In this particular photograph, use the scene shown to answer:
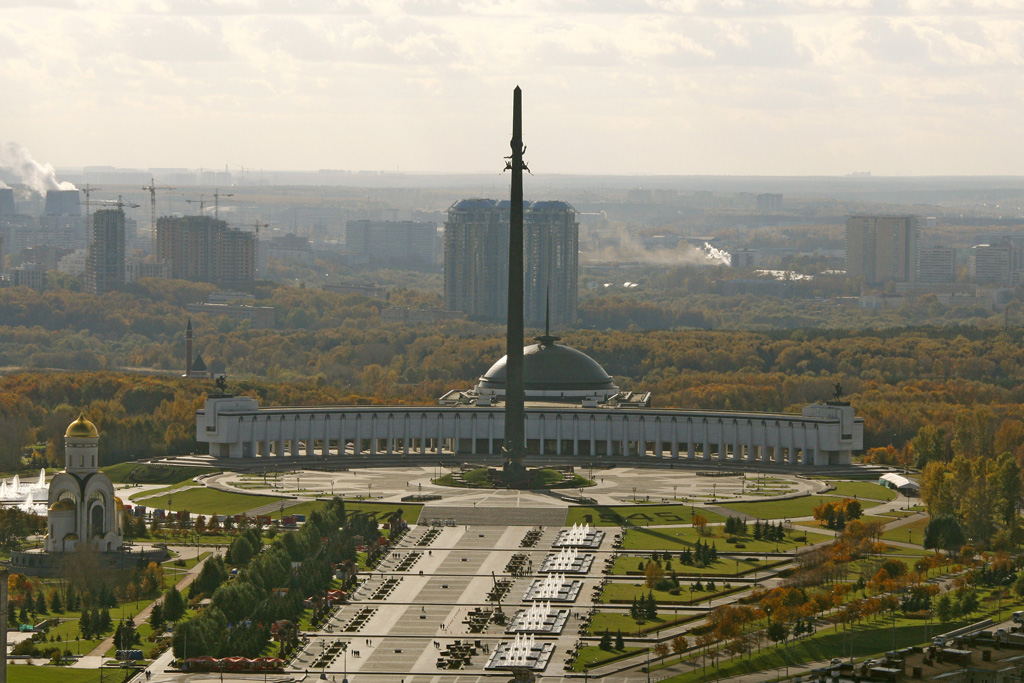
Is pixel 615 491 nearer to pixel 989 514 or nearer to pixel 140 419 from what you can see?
pixel 989 514

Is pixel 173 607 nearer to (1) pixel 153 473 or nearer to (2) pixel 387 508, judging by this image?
(2) pixel 387 508

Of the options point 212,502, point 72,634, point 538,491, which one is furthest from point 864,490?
point 72,634

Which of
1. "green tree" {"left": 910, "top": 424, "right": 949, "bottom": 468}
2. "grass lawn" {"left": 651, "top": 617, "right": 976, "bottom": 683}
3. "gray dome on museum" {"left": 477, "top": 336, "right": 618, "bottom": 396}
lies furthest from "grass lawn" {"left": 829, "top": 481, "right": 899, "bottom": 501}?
"grass lawn" {"left": 651, "top": 617, "right": 976, "bottom": 683}

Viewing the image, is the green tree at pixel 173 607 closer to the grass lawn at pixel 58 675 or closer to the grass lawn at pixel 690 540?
the grass lawn at pixel 58 675

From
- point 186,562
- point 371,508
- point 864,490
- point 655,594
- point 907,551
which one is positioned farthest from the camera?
point 864,490

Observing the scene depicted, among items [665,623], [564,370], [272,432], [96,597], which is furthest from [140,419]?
[665,623]

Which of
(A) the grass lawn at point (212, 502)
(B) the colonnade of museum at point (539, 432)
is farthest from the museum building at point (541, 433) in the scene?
(A) the grass lawn at point (212, 502)

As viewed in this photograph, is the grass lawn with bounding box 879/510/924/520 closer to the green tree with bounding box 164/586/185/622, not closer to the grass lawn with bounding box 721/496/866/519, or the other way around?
the grass lawn with bounding box 721/496/866/519
